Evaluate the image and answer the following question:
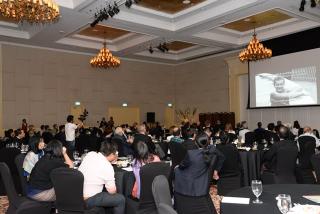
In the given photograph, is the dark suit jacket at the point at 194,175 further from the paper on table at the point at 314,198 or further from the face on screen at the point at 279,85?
the face on screen at the point at 279,85

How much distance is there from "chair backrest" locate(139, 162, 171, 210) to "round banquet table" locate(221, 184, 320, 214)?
3.33 feet

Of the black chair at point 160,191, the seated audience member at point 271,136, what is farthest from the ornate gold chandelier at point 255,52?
the black chair at point 160,191

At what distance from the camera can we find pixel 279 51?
1380cm

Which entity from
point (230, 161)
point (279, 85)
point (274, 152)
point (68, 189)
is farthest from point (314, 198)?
point (279, 85)

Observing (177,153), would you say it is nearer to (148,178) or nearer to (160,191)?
(148,178)

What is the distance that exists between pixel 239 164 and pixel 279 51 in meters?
8.94

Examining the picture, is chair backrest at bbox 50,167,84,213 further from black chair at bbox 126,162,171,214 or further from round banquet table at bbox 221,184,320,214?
round banquet table at bbox 221,184,320,214

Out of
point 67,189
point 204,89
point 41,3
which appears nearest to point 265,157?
point 67,189

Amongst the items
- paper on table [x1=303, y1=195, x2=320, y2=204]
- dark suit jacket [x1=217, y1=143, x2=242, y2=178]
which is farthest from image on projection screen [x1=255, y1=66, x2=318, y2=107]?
paper on table [x1=303, y1=195, x2=320, y2=204]

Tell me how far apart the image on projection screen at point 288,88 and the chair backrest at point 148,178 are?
10.5 m

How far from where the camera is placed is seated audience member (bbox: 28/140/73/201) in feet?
13.5

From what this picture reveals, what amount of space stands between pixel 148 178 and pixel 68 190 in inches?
36.3

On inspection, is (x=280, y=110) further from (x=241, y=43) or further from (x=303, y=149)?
(x=303, y=149)

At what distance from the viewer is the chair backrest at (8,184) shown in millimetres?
4035
